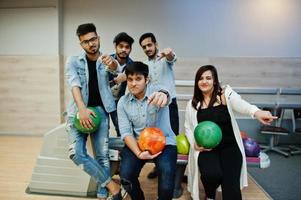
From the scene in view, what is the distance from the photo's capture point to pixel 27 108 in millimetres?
5086

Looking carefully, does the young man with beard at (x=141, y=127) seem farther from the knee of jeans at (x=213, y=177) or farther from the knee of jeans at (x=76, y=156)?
the knee of jeans at (x=76, y=156)

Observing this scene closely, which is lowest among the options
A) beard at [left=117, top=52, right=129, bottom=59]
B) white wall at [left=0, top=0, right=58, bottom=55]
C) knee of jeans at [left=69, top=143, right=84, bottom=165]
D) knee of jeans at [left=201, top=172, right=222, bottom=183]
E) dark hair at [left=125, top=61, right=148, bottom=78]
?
knee of jeans at [left=201, top=172, right=222, bottom=183]

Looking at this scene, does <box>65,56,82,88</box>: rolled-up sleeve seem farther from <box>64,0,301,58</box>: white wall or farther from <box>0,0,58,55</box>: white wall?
<box>0,0,58,55</box>: white wall

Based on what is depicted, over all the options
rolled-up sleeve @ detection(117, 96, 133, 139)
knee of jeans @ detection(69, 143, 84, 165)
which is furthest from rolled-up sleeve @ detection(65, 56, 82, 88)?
knee of jeans @ detection(69, 143, 84, 165)

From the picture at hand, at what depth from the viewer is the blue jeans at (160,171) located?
1.99 metres

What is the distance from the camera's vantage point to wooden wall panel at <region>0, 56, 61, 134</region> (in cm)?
497

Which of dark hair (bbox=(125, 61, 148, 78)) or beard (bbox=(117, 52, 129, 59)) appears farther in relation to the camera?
beard (bbox=(117, 52, 129, 59))

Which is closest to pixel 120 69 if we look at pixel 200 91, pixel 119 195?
pixel 200 91

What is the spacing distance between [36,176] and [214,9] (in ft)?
12.5

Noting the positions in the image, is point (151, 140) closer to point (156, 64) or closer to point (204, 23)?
point (156, 64)

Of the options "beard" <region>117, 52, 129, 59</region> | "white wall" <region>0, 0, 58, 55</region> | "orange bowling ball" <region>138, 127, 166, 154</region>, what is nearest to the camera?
"orange bowling ball" <region>138, 127, 166, 154</region>

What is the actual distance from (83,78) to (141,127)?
670 millimetres

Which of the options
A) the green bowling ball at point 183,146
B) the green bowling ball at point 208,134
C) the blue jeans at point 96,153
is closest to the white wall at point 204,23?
the green bowling ball at point 183,146

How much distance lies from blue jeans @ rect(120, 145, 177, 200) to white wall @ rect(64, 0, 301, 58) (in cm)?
302
